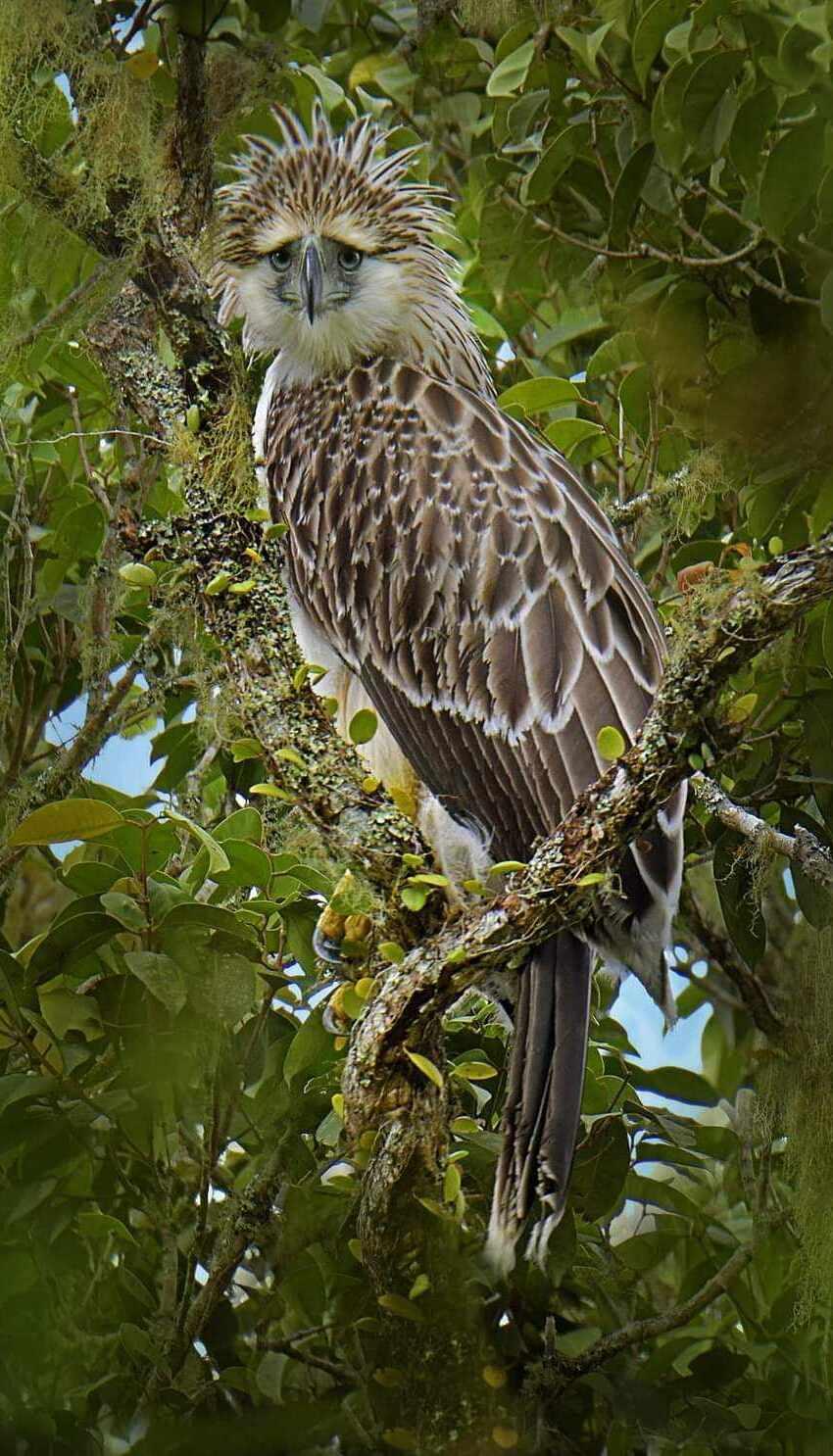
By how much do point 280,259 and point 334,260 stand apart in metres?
0.10

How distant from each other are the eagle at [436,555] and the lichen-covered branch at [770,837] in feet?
0.23

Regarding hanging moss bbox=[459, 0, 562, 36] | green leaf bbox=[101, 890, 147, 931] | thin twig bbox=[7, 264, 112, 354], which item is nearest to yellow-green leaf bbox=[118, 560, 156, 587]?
green leaf bbox=[101, 890, 147, 931]

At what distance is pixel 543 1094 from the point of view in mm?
Result: 2219

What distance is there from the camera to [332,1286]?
2.20 metres

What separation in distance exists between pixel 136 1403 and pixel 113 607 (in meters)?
1.34

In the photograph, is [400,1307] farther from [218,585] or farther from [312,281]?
[312,281]

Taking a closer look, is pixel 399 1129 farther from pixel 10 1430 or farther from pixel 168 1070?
pixel 10 1430

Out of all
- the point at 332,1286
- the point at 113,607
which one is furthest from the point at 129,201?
the point at 332,1286

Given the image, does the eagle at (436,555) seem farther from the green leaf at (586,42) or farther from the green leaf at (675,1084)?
the green leaf at (586,42)

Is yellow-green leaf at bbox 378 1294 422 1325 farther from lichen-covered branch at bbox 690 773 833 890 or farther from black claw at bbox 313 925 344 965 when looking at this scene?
lichen-covered branch at bbox 690 773 833 890

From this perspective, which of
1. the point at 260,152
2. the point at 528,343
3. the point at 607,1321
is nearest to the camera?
the point at 607,1321

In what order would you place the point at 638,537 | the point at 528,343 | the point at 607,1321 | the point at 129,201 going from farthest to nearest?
1. the point at 528,343
2. the point at 638,537
3. the point at 129,201
4. the point at 607,1321

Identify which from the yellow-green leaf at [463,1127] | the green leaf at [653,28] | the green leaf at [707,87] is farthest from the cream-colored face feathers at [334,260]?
the yellow-green leaf at [463,1127]

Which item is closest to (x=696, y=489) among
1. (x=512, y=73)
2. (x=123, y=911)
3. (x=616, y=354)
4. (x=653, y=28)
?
(x=616, y=354)
